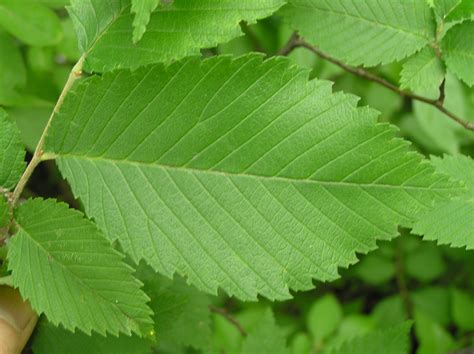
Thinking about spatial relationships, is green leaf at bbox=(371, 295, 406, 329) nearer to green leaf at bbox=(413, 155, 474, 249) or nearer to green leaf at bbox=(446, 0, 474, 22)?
green leaf at bbox=(413, 155, 474, 249)

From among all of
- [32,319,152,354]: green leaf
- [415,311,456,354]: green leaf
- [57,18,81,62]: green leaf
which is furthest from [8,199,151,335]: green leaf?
[415,311,456,354]: green leaf

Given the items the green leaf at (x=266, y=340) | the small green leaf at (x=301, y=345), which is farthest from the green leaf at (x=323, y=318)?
the green leaf at (x=266, y=340)

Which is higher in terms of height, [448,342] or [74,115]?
[74,115]

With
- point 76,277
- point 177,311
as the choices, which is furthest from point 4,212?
point 177,311

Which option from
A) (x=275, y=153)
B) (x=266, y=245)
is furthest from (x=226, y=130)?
(x=266, y=245)

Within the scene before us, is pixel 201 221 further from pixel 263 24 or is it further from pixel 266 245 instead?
pixel 263 24

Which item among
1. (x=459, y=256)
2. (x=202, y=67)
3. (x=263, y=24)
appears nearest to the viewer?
(x=202, y=67)

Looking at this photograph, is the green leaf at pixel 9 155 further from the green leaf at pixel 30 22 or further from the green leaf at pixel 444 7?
the green leaf at pixel 444 7

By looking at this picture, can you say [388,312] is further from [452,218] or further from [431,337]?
[452,218]
